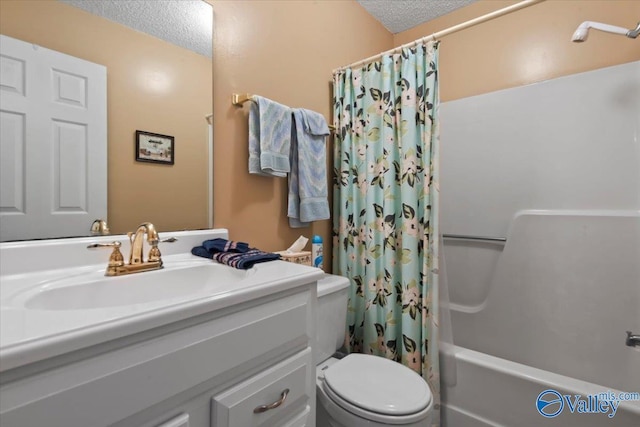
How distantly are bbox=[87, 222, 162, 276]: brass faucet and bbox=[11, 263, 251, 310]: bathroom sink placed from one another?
29mm

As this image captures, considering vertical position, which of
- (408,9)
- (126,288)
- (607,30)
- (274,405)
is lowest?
(274,405)

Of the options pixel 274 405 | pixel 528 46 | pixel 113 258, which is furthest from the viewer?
pixel 528 46

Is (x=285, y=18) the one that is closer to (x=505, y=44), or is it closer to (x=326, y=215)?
(x=326, y=215)

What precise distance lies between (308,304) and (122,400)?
459 mm

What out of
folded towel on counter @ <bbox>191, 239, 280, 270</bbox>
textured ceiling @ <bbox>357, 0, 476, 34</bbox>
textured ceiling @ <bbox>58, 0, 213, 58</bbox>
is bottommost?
folded towel on counter @ <bbox>191, 239, 280, 270</bbox>

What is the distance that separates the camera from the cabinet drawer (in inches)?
25.5

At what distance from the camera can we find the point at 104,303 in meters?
0.78

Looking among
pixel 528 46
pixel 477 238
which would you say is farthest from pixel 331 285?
pixel 528 46

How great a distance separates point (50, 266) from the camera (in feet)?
2.81

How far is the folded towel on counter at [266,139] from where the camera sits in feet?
4.29

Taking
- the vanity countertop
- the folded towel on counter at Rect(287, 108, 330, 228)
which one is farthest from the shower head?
the vanity countertop

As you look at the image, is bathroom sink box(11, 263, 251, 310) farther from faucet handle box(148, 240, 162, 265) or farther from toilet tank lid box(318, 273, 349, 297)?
toilet tank lid box(318, 273, 349, 297)

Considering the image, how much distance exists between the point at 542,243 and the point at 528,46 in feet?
3.77

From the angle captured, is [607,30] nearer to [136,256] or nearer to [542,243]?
[542,243]
